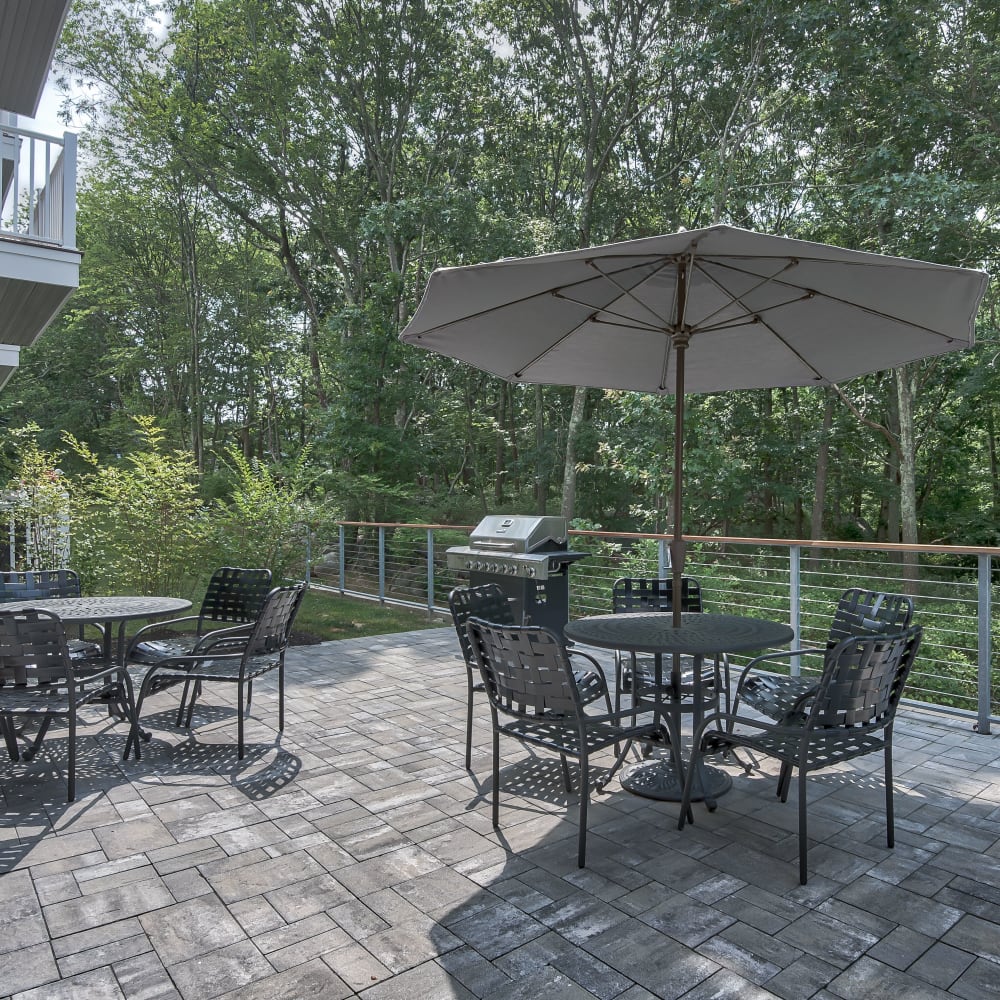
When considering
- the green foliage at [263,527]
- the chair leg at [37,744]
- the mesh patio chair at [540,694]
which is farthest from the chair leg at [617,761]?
the green foliage at [263,527]

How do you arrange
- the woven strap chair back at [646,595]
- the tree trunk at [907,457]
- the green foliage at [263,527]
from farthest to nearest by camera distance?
the tree trunk at [907,457], the green foliage at [263,527], the woven strap chair back at [646,595]

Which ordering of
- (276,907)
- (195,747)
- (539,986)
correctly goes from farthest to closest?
(195,747), (276,907), (539,986)

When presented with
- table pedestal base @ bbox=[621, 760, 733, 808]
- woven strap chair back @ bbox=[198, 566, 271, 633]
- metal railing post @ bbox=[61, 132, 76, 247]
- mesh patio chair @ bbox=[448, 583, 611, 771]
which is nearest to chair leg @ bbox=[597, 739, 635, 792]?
table pedestal base @ bbox=[621, 760, 733, 808]

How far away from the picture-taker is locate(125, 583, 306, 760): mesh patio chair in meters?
3.46

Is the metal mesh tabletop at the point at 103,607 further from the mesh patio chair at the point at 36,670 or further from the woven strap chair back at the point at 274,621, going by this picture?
the woven strap chair back at the point at 274,621

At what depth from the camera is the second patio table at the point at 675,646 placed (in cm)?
269

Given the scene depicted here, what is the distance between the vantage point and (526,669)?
249 cm

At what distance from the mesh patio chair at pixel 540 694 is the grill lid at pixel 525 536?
2554 mm

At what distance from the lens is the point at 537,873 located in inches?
93.4

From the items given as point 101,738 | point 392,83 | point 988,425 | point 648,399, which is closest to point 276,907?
point 101,738

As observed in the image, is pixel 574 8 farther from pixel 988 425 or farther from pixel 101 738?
pixel 101 738

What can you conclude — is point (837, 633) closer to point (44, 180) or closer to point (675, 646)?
point (675, 646)

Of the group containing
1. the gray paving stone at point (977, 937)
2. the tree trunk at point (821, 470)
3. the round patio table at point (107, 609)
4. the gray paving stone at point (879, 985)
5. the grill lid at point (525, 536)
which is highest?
the tree trunk at point (821, 470)

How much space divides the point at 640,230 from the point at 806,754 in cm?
1355
